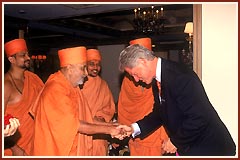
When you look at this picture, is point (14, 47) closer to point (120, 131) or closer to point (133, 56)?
point (120, 131)

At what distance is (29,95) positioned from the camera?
3.72 m

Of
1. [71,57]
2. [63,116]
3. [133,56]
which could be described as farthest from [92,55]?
[133,56]

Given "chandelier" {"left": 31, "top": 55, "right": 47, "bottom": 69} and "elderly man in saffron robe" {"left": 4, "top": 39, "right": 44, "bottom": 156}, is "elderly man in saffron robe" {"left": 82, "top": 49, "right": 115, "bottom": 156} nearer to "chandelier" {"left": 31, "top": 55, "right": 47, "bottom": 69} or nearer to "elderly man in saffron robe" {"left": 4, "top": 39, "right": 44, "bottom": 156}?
"elderly man in saffron robe" {"left": 4, "top": 39, "right": 44, "bottom": 156}

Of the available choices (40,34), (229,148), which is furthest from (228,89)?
(40,34)

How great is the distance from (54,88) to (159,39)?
860cm

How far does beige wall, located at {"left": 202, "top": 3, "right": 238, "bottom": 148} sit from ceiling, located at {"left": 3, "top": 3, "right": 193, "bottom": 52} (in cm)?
254

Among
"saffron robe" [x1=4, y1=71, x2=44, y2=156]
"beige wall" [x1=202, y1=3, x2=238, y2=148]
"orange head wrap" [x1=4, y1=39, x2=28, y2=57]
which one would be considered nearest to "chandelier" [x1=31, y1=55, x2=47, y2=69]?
"orange head wrap" [x1=4, y1=39, x2=28, y2=57]

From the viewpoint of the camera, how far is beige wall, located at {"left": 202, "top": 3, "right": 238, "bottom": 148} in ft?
9.30

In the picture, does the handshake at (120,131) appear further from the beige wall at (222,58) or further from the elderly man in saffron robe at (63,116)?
the beige wall at (222,58)

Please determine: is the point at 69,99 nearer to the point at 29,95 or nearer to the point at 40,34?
the point at 29,95

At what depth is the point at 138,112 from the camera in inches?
172

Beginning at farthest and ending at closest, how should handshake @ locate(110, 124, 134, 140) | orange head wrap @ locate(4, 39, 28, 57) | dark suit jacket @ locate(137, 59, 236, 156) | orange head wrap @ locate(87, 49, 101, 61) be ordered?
orange head wrap @ locate(87, 49, 101, 61) < orange head wrap @ locate(4, 39, 28, 57) < handshake @ locate(110, 124, 134, 140) < dark suit jacket @ locate(137, 59, 236, 156)

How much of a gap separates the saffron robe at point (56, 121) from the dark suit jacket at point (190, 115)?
0.76 metres

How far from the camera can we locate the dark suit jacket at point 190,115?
2.38 meters
